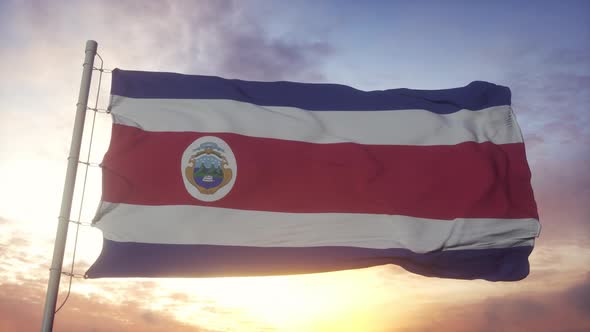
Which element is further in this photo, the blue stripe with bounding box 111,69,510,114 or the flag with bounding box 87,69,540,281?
the blue stripe with bounding box 111,69,510,114

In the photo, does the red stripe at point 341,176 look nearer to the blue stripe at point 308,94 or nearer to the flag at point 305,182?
the flag at point 305,182

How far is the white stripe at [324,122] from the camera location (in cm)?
989

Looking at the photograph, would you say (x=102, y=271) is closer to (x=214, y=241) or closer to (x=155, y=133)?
(x=214, y=241)

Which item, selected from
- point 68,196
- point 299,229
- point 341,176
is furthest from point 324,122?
point 68,196

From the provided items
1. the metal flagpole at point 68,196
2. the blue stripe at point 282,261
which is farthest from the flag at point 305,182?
the metal flagpole at point 68,196

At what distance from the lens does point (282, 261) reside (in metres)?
9.36

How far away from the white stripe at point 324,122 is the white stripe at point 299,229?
1.44m

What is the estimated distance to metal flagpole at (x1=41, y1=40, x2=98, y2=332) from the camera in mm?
7762

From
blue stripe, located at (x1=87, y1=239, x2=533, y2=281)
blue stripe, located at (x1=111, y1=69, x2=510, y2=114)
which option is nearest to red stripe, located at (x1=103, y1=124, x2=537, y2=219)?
blue stripe, located at (x1=87, y1=239, x2=533, y2=281)

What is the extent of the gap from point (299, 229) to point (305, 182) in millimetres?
826

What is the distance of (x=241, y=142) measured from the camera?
9.97 m

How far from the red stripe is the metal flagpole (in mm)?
810

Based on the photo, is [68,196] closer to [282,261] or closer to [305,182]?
[282,261]

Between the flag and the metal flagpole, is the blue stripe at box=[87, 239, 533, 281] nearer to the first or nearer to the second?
the flag
